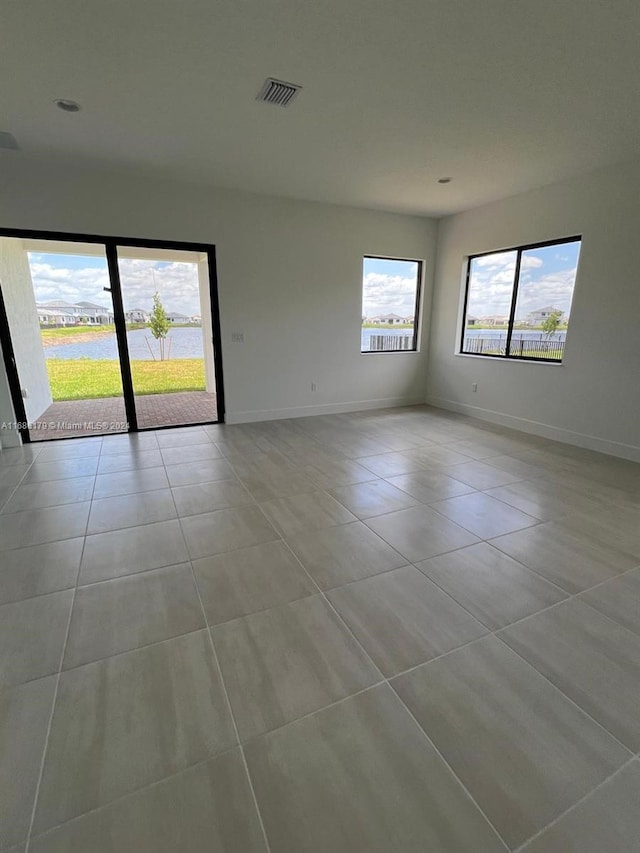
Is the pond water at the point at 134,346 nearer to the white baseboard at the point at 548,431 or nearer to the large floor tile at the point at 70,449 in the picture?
the large floor tile at the point at 70,449

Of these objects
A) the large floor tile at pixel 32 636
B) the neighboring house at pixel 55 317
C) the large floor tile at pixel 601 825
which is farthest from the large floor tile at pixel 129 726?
the neighboring house at pixel 55 317

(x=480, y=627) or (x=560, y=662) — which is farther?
(x=480, y=627)

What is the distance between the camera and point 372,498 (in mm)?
3041

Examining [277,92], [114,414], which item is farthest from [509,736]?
[114,414]

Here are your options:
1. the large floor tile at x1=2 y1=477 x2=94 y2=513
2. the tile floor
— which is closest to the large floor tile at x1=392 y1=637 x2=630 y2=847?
the tile floor

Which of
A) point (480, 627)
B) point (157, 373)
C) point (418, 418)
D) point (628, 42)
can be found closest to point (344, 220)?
point (418, 418)

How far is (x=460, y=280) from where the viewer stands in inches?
221

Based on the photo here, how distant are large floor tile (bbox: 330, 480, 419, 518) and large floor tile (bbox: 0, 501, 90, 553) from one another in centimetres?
180

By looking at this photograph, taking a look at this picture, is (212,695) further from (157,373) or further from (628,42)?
(157,373)

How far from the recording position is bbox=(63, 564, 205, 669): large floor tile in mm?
1654

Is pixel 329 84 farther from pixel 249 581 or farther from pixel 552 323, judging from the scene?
pixel 552 323

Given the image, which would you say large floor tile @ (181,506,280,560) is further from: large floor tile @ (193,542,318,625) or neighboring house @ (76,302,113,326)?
neighboring house @ (76,302,113,326)

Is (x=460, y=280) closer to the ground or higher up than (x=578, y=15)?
closer to the ground

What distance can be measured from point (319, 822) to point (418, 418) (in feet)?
15.8
